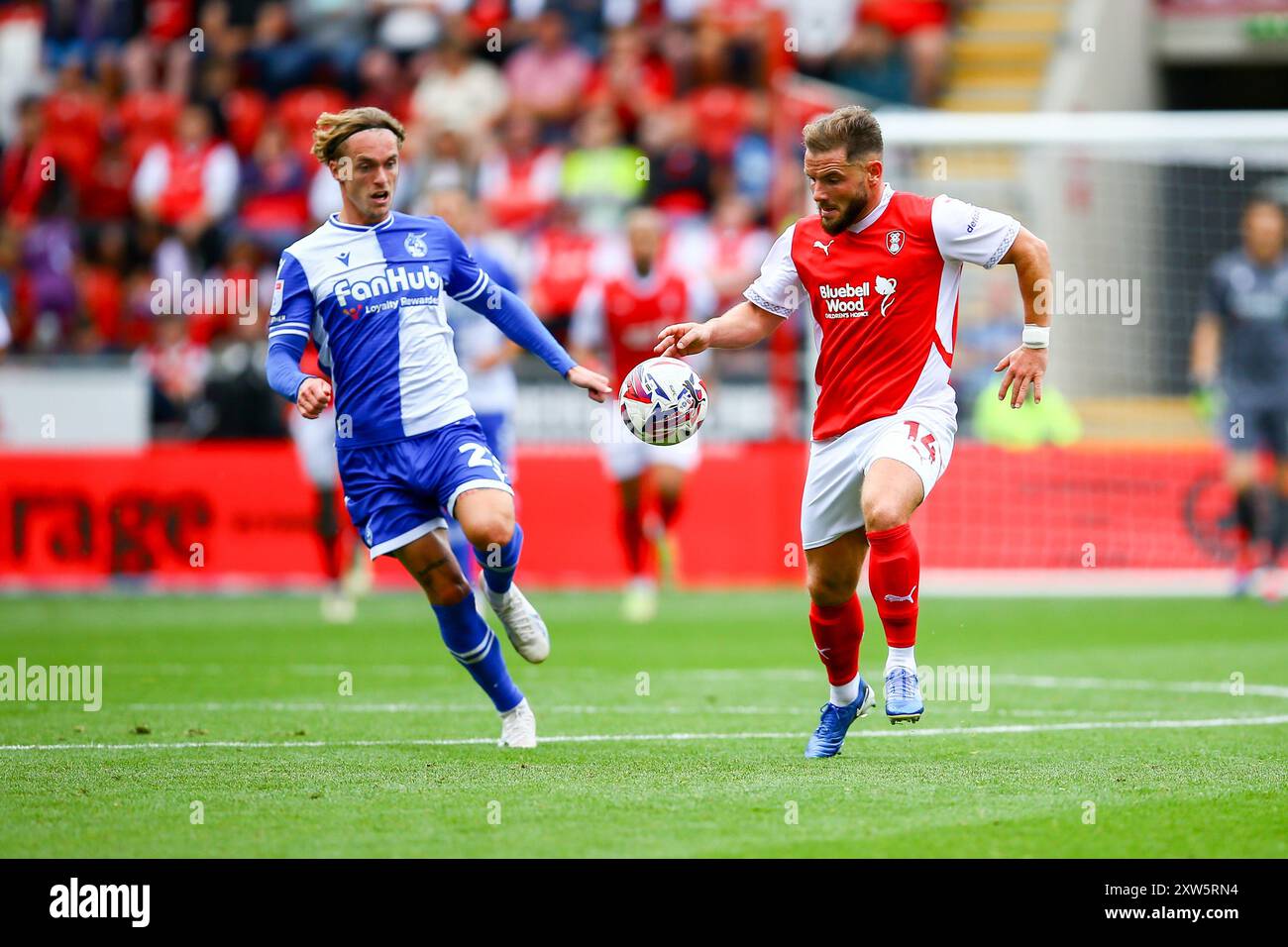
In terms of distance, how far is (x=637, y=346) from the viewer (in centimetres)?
1531

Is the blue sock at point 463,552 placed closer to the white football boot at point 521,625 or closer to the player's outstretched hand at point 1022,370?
the white football boot at point 521,625

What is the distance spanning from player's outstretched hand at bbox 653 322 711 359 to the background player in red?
732cm

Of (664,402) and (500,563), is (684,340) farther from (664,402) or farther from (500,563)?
(500,563)

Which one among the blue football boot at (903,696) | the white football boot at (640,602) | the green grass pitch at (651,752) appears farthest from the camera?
the white football boot at (640,602)

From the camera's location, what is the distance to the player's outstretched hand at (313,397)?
7.11m

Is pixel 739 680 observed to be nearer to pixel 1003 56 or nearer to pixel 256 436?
pixel 256 436

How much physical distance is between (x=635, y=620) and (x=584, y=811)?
8.39 metres

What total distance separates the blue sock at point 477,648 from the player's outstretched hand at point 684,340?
4.08 feet

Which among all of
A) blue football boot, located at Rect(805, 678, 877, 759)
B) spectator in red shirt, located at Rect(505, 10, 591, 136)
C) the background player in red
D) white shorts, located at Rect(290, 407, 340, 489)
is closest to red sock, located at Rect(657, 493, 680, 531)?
the background player in red

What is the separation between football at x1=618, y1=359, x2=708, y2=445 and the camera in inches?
297

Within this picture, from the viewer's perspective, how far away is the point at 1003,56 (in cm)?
2314

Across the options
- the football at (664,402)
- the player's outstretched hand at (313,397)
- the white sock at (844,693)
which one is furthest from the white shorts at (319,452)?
the white sock at (844,693)

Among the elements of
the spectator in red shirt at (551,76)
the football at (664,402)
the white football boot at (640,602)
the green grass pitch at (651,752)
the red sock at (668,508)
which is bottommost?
the green grass pitch at (651,752)

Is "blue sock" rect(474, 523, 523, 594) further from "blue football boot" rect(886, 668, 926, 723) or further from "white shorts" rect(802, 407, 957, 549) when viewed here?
"blue football boot" rect(886, 668, 926, 723)
